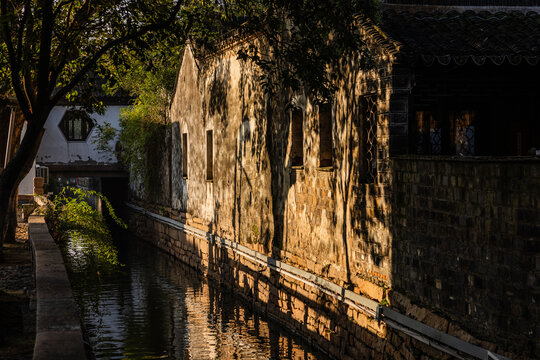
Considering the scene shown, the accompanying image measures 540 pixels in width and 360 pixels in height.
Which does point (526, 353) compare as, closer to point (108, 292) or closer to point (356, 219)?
point (356, 219)

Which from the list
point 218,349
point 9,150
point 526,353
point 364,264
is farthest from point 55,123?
point 526,353

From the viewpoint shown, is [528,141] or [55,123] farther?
→ [55,123]

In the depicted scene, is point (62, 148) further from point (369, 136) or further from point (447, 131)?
point (369, 136)

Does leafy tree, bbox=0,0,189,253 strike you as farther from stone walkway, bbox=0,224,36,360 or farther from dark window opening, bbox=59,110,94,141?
dark window opening, bbox=59,110,94,141

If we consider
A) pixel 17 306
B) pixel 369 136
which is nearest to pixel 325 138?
pixel 369 136

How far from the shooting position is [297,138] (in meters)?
13.1

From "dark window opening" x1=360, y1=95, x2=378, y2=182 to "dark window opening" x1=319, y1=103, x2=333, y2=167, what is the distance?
4.79 ft

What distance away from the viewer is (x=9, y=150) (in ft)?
52.3

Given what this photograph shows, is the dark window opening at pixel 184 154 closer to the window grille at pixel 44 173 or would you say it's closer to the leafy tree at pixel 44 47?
the window grille at pixel 44 173

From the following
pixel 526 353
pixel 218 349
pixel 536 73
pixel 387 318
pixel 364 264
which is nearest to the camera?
pixel 526 353

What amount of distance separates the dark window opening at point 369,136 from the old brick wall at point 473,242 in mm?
753

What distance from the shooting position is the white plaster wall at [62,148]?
31.6 m

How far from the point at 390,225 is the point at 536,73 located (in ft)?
11.4

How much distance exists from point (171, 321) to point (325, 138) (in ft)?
15.0
